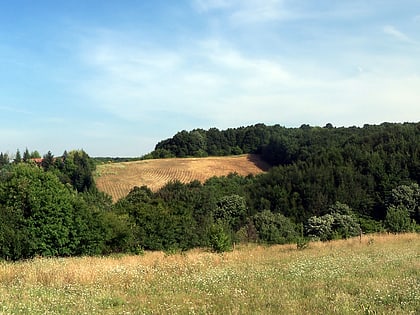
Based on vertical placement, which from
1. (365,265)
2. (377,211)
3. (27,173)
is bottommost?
(377,211)

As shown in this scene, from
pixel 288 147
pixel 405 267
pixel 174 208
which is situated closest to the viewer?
pixel 405 267

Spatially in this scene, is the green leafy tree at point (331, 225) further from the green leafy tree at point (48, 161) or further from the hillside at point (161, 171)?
the green leafy tree at point (48, 161)

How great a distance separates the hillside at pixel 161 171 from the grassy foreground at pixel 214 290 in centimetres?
6307

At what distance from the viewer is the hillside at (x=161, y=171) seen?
81800 millimetres

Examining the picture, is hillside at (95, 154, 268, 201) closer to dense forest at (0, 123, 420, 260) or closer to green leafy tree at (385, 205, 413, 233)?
dense forest at (0, 123, 420, 260)

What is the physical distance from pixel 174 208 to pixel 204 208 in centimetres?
2499

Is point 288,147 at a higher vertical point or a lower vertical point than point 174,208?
higher

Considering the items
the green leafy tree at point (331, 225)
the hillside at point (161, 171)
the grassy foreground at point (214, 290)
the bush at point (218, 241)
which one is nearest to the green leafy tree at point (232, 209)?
the green leafy tree at point (331, 225)

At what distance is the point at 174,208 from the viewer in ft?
117

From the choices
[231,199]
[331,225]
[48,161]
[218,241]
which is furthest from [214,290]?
[48,161]

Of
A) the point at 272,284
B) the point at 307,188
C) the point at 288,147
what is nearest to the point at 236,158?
the point at 288,147

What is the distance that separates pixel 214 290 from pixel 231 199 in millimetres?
52756

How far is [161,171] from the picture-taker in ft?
299

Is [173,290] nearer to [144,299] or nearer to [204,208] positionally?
[144,299]
